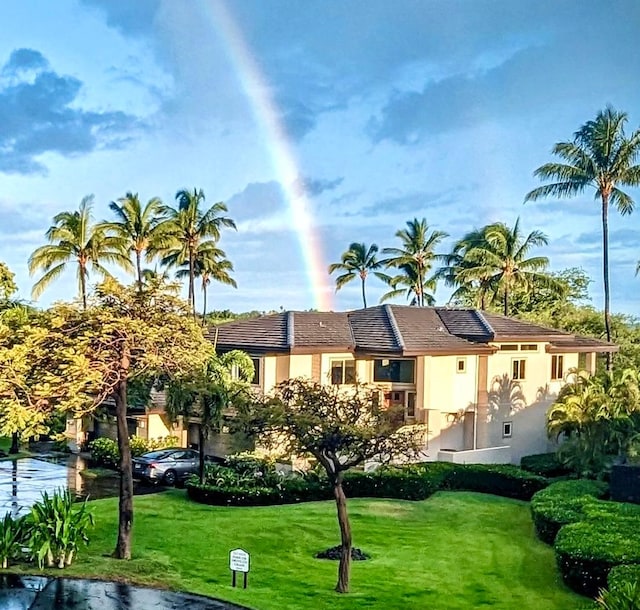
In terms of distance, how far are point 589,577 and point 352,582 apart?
4.95 meters

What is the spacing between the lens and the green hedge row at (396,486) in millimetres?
24547

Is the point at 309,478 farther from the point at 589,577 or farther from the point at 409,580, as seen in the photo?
the point at 589,577

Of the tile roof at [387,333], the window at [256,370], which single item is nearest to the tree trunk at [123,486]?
the tile roof at [387,333]

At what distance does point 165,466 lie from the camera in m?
29.2

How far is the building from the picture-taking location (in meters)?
32.1

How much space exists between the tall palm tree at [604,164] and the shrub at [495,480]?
41.3 feet

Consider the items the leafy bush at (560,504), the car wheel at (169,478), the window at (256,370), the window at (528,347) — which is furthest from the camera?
the window at (528,347)

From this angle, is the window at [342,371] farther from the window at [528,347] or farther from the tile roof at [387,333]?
the window at [528,347]

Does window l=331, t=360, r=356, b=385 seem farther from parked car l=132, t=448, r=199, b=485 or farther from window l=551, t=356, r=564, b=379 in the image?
window l=551, t=356, r=564, b=379

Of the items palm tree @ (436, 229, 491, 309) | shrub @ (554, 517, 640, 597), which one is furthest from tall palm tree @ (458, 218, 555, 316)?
shrub @ (554, 517, 640, 597)

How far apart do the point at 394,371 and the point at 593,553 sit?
18515 mm

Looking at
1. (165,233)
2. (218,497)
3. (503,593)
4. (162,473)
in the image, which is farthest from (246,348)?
(503,593)

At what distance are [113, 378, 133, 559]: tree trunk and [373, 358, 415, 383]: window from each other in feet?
58.7

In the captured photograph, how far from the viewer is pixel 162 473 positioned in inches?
1145
